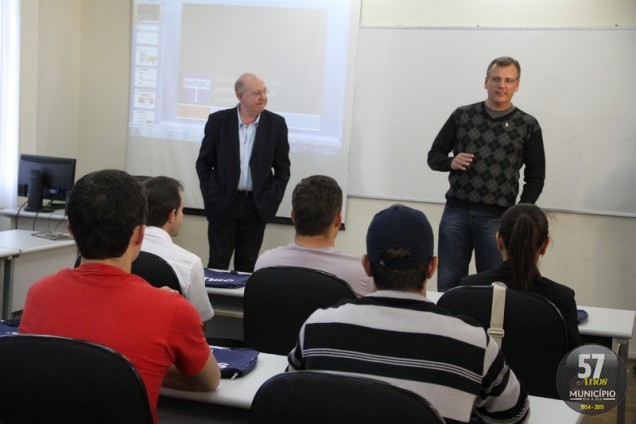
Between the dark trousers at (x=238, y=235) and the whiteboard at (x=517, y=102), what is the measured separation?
104 cm

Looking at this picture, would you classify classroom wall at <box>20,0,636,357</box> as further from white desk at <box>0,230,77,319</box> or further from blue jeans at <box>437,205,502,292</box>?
white desk at <box>0,230,77,319</box>

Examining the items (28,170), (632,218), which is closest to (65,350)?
(28,170)

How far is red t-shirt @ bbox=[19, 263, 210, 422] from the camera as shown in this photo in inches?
64.2

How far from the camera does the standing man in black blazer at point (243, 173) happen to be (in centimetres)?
473

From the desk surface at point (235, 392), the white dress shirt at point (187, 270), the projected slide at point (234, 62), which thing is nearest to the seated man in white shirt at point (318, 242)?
the white dress shirt at point (187, 270)

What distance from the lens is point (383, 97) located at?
5367 mm

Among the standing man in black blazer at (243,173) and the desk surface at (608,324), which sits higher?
the standing man in black blazer at (243,173)

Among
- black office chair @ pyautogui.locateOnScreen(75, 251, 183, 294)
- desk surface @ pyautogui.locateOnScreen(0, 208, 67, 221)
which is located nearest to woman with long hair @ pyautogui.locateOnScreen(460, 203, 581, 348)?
black office chair @ pyautogui.locateOnScreen(75, 251, 183, 294)

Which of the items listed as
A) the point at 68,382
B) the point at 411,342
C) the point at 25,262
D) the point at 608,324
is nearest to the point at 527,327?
the point at 608,324

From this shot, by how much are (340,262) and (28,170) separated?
3.38m

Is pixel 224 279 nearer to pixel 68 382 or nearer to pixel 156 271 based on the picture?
pixel 156 271

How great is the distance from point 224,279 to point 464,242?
5.37ft

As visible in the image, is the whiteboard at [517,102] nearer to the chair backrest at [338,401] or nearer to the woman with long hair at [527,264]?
the woman with long hair at [527,264]

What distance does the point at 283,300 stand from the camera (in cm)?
261
